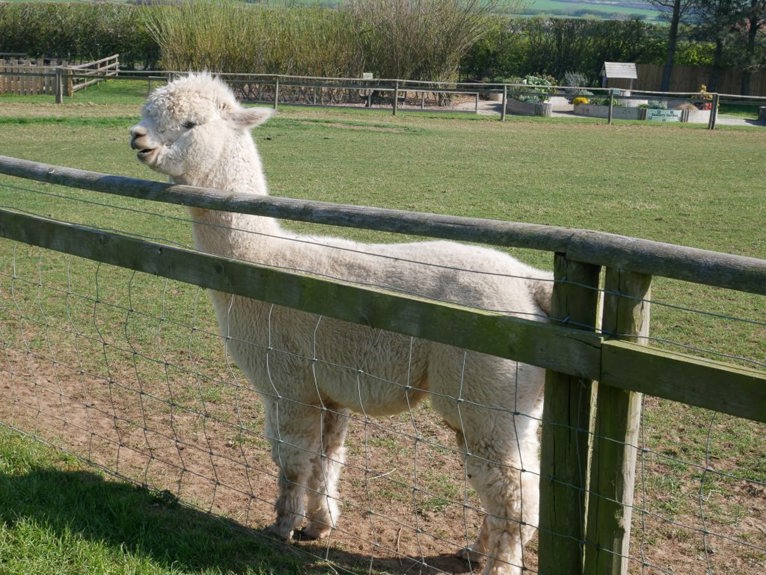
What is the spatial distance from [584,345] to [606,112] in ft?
106

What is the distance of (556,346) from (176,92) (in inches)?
108

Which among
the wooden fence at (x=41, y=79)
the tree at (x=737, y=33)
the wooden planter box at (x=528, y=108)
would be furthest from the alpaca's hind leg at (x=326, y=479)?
the tree at (x=737, y=33)

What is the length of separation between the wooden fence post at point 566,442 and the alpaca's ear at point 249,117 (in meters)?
2.29

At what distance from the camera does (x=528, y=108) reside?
33.4 m

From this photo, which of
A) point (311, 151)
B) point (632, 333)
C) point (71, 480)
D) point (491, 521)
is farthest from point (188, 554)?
point (311, 151)

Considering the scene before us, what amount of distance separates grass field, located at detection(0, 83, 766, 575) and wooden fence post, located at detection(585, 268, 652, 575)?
5.9 inches

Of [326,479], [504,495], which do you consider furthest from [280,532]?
[504,495]

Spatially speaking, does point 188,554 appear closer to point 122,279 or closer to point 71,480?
point 71,480

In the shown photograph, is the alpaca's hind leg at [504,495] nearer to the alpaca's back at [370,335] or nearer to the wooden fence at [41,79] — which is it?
the alpaca's back at [370,335]

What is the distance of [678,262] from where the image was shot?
2.49 metres

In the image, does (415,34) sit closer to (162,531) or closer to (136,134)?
(136,134)

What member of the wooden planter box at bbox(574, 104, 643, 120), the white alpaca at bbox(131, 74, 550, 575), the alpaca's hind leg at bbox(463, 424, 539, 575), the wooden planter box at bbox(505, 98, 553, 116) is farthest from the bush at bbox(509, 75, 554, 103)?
the alpaca's hind leg at bbox(463, 424, 539, 575)

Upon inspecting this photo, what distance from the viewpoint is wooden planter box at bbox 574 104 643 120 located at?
32.8 metres

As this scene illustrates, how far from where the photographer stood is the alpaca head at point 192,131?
4.43 m
